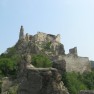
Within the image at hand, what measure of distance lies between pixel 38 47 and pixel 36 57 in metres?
8.32

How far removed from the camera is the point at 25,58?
15234 mm

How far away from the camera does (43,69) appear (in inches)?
541

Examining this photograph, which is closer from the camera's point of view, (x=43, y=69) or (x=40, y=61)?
(x=43, y=69)

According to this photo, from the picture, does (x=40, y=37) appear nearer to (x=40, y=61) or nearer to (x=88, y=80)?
(x=40, y=61)

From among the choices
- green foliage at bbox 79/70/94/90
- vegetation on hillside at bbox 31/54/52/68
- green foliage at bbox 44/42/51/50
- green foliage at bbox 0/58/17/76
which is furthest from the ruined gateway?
green foliage at bbox 0/58/17/76

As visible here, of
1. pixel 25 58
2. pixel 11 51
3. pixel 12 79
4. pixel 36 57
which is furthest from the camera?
pixel 11 51

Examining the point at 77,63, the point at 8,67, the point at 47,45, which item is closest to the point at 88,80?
the point at 77,63

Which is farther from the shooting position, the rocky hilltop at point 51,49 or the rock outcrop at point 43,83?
the rocky hilltop at point 51,49

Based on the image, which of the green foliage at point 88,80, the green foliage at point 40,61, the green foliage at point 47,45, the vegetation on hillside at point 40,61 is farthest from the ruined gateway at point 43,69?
the green foliage at point 88,80

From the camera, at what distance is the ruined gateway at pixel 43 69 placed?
44.2 feet

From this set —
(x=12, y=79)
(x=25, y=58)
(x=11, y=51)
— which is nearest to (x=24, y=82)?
(x=25, y=58)

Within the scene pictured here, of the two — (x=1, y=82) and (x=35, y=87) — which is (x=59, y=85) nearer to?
(x=35, y=87)

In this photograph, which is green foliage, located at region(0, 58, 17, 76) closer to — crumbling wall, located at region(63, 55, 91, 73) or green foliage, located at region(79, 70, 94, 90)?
crumbling wall, located at region(63, 55, 91, 73)

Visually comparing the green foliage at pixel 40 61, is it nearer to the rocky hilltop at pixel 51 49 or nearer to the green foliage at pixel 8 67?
the green foliage at pixel 8 67
